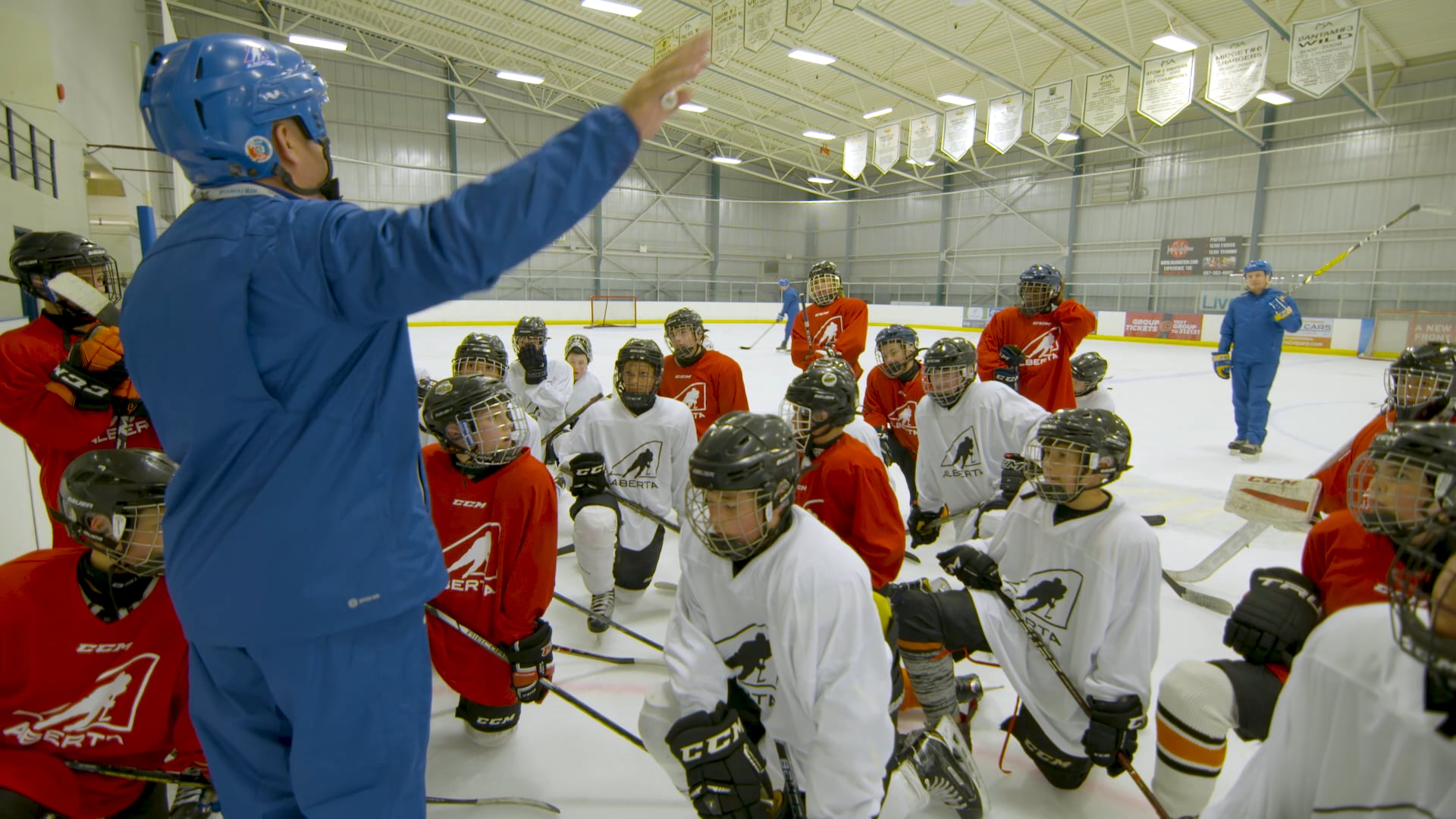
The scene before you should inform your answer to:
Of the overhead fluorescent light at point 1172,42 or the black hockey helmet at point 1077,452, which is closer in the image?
the black hockey helmet at point 1077,452

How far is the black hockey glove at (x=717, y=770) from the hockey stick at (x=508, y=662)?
702 mm

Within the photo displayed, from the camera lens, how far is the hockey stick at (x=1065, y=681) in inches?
80.5

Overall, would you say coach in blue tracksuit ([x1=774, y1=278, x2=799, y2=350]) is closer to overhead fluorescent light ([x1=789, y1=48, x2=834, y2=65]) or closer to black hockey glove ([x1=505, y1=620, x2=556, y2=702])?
overhead fluorescent light ([x1=789, y1=48, x2=834, y2=65])

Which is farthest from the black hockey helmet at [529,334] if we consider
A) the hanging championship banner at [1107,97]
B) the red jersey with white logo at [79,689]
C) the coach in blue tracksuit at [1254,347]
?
the hanging championship banner at [1107,97]

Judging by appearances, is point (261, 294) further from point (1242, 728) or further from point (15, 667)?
point (1242, 728)

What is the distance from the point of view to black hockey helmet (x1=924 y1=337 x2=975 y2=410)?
3979mm

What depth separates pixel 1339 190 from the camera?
18.8 m

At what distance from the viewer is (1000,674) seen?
313cm

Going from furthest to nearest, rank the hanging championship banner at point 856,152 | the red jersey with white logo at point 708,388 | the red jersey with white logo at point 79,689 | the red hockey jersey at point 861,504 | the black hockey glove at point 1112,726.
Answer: the hanging championship banner at point 856,152
the red jersey with white logo at point 708,388
the red hockey jersey at point 861,504
the black hockey glove at point 1112,726
the red jersey with white logo at point 79,689

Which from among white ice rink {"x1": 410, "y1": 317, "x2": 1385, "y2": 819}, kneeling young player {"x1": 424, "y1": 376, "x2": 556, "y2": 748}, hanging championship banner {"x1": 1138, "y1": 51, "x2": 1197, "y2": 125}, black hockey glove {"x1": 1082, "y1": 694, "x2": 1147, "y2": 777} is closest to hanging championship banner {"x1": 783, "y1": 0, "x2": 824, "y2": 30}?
hanging championship banner {"x1": 1138, "y1": 51, "x2": 1197, "y2": 125}

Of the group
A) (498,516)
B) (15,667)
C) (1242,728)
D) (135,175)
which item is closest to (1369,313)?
(1242,728)

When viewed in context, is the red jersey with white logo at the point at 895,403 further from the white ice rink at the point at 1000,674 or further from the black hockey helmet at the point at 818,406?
the black hockey helmet at the point at 818,406

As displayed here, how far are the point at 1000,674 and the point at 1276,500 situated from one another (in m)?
1.32

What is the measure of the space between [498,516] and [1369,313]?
911 inches
